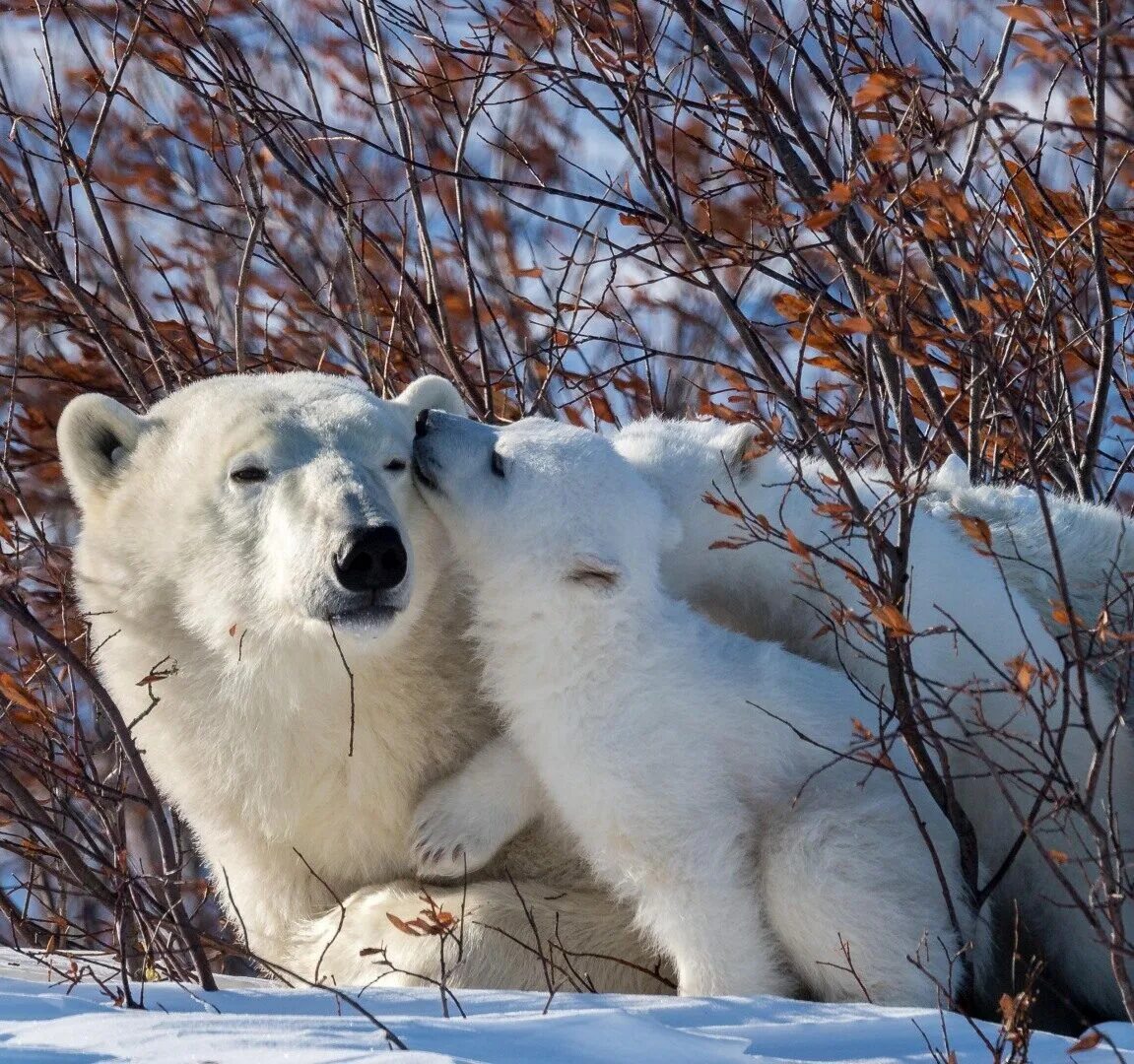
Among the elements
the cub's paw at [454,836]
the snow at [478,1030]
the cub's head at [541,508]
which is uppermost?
the cub's head at [541,508]

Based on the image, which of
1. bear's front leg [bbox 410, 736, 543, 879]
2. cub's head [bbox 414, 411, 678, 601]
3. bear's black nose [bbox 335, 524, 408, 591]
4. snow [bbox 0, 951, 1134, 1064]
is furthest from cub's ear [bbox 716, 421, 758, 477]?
snow [bbox 0, 951, 1134, 1064]

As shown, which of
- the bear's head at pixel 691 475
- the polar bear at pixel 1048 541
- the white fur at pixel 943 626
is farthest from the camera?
the polar bear at pixel 1048 541

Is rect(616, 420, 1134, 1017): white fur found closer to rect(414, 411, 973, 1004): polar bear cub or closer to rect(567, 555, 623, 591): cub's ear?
rect(414, 411, 973, 1004): polar bear cub

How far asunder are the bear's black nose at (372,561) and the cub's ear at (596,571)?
0.39 m

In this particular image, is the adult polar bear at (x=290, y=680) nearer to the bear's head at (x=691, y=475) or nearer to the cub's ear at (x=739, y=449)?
the bear's head at (x=691, y=475)

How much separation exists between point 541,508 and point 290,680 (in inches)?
28.3

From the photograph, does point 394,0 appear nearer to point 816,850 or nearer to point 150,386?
point 150,386

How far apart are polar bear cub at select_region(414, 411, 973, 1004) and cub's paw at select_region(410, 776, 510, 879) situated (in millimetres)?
42

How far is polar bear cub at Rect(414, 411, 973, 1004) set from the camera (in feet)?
10.0

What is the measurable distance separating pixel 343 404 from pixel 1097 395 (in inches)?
93.9

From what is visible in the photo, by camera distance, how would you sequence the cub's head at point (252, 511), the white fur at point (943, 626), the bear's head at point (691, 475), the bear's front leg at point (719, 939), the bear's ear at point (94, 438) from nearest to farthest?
the bear's front leg at point (719, 939)
the cub's head at point (252, 511)
the white fur at point (943, 626)
the bear's ear at point (94, 438)
the bear's head at point (691, 475)

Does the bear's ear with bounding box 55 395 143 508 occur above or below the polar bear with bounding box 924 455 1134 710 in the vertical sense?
above

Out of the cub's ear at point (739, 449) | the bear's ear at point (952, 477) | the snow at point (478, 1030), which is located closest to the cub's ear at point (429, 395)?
the cub's ear at point (739, 449)

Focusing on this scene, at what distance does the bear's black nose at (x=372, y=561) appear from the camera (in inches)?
121
